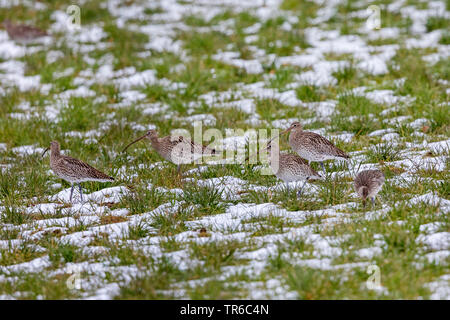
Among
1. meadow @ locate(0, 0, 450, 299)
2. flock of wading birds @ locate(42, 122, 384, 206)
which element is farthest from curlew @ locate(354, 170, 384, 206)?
meadow @ locate(0, 0, 450, 299)

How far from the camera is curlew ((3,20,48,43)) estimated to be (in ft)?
43.9

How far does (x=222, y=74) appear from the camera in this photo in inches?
476

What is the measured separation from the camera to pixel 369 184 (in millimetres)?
6332

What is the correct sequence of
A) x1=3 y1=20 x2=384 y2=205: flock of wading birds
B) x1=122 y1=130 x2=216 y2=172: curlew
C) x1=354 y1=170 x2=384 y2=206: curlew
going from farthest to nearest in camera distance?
x1=122 y1=130 x2=216 y2=172: curlew
x1=3 y1=20 x2=384 y2=205: flock of wading birds
x1=354 y1=170 x2=384 y2=206: curlew

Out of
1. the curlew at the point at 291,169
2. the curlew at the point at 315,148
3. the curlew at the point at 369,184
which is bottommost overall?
the curlew at the point at 369,184

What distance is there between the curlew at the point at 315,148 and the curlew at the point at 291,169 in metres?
0.42

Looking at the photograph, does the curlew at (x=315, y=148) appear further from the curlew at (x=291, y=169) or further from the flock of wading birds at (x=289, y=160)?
the curlew at (x=291, y=169)

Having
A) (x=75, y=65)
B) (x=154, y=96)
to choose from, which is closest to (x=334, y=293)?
(x=154, y=96)

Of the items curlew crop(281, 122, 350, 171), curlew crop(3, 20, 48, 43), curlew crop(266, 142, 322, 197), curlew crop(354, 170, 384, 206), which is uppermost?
curlew crop(3, 20, 48, 43)

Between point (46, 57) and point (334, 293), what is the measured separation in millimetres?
10368

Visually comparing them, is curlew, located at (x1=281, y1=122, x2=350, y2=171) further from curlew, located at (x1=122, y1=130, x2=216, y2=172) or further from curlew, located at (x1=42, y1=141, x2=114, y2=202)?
curlew, located at (x1=42, y1=141, x2=114, y2=202)

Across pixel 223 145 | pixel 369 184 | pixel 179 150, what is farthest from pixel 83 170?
pixel 369 184

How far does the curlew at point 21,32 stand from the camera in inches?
526

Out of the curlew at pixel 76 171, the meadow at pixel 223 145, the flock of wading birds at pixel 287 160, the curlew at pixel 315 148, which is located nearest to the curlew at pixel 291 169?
the flock of wading birds at pixel 287 160
